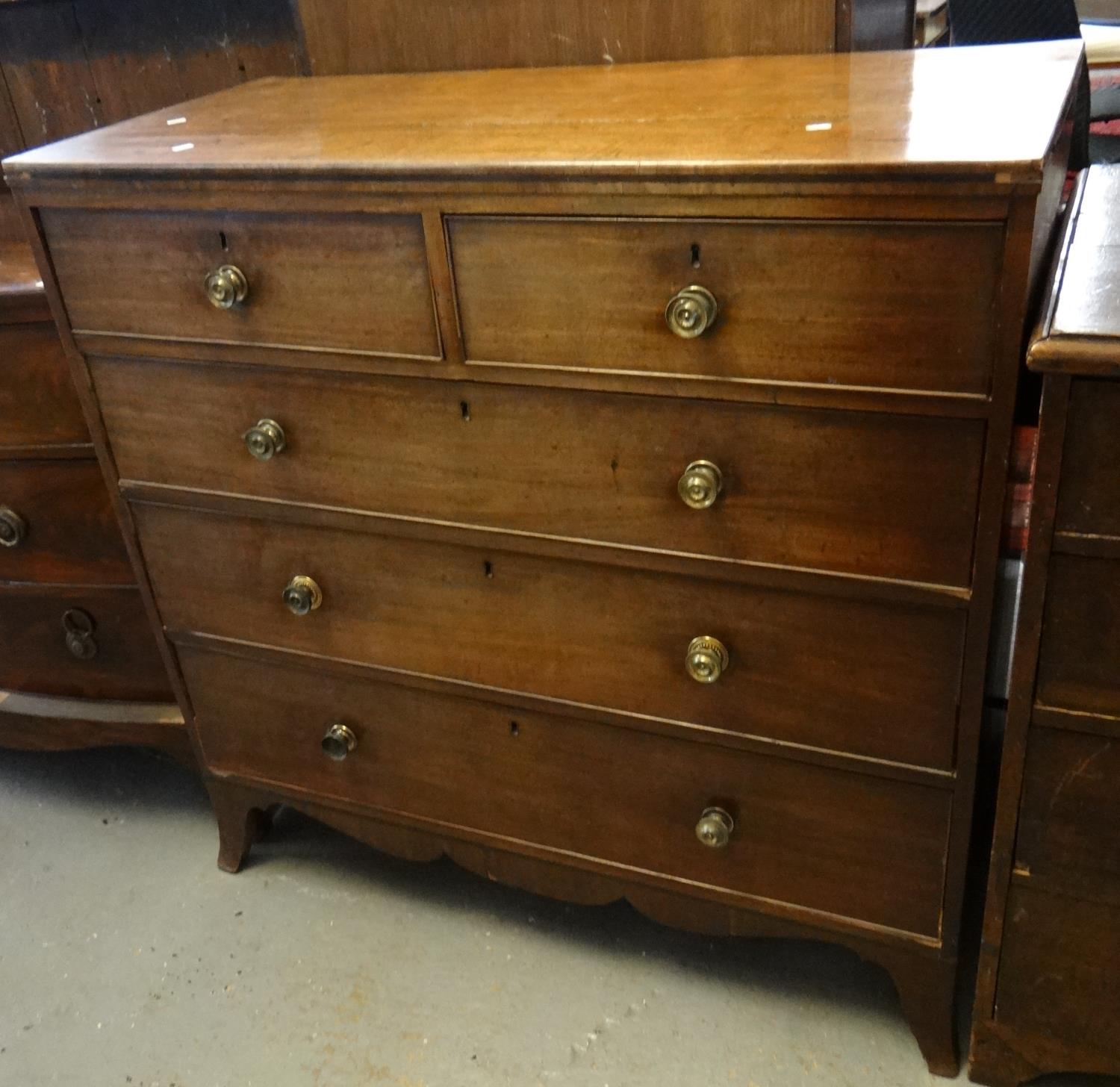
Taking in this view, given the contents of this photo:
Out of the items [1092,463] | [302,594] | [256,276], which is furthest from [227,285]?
[1092,463]

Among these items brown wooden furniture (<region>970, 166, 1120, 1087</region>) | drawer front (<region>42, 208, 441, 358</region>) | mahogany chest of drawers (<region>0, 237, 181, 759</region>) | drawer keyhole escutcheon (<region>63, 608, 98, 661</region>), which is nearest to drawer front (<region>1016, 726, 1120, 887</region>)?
brown wooden furniture (<region>970, 166, 1120, 1087</region>)

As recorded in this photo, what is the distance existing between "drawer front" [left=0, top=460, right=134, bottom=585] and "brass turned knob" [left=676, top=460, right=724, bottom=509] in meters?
0.87

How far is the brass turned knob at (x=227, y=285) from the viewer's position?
3.73 ft

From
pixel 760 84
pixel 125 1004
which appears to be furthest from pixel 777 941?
pixel 760 84

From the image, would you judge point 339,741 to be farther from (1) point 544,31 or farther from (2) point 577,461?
(1) point 544,31

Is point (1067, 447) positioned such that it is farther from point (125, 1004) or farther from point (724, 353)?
point (125, 1004)

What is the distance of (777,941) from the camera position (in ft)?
4.86

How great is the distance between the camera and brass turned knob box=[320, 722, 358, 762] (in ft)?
4.66

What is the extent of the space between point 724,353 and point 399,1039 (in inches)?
36.4

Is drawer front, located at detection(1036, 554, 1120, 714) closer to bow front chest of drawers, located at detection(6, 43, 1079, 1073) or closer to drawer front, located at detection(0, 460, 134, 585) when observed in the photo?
bow front chest of drawers, located at detection(6, 43, 1079, 1073)

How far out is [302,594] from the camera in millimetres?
1322

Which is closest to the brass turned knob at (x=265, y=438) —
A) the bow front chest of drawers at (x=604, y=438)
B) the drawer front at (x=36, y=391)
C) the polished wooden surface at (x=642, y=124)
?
the bow front chest of drawers at (x=604, y=438)

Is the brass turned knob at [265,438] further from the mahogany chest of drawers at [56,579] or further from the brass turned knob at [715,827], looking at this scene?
the brass turned knob at [715,827]

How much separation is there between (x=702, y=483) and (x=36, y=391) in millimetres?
913
